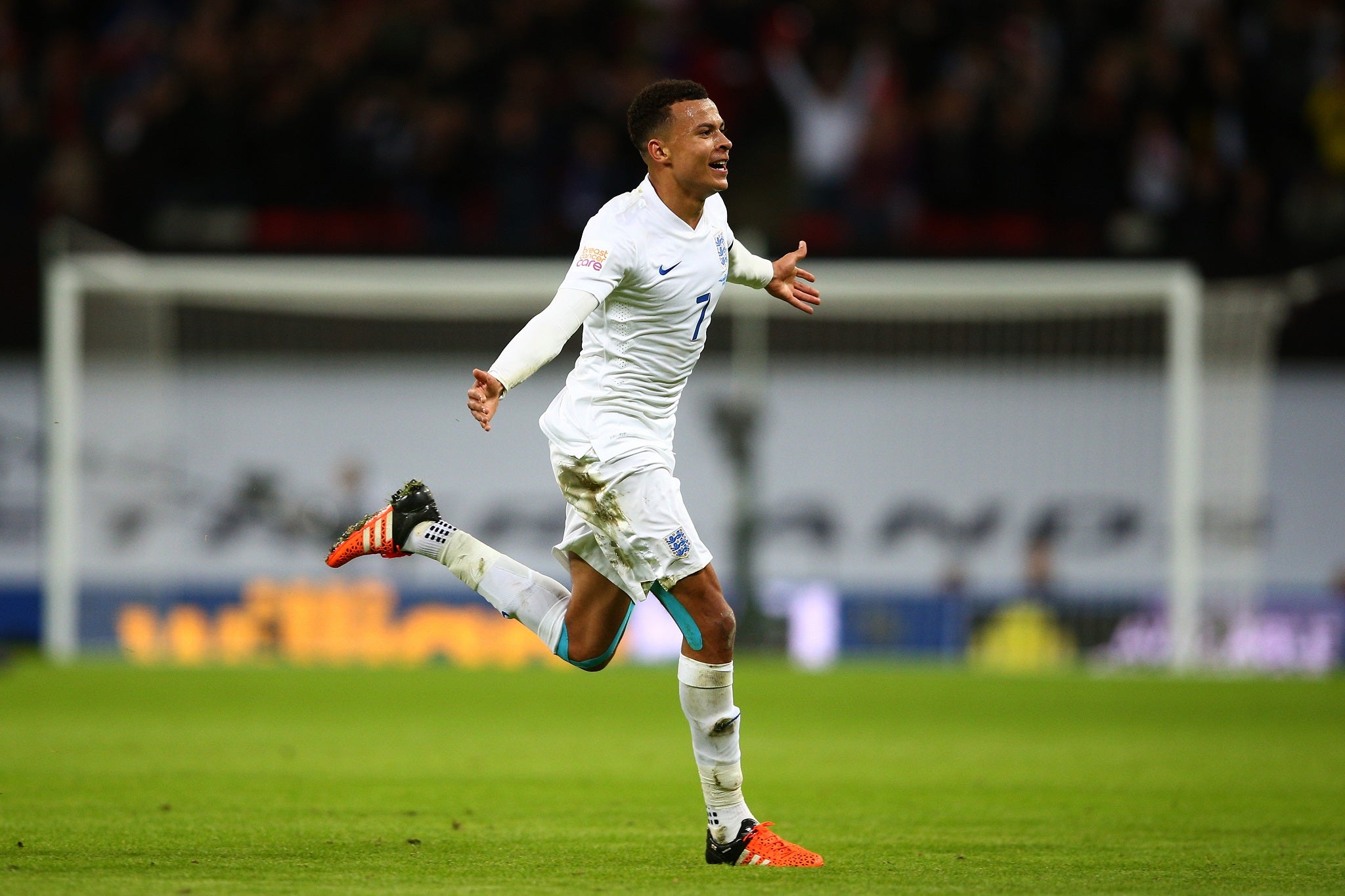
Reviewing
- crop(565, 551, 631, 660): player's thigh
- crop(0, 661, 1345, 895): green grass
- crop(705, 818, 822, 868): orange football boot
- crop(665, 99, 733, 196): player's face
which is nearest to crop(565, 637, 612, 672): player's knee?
crop(565, 551, 631, 660): player's thigh

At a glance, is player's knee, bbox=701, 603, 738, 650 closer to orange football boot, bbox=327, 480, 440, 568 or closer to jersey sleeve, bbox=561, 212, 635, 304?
jersey sleeve, bbox=561, 212, 635, 304

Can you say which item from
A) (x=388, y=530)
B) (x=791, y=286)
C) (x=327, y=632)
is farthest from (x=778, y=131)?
(x=388, y=530)

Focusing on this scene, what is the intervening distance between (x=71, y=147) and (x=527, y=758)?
1057 centimetres

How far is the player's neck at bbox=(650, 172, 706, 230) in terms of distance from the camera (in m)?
5.81

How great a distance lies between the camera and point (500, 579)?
634 cm

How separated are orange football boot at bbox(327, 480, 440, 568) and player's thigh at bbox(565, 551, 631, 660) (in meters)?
0.64

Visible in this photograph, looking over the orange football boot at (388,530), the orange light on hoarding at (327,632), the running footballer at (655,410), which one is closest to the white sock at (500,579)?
the orange football boot at (388,530)

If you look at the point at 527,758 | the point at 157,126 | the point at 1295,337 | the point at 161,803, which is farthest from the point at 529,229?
the point at 161,803

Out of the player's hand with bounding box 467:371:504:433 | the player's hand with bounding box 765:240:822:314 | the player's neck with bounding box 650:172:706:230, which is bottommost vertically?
the player's hand with bounding box 467:371:504:433

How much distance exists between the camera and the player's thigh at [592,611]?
6102 mm

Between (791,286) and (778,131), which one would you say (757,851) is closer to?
(791,286)

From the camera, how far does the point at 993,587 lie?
53.2 feet

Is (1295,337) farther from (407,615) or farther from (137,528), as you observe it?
(137,528)

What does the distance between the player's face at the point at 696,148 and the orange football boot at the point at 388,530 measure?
1517 mm
